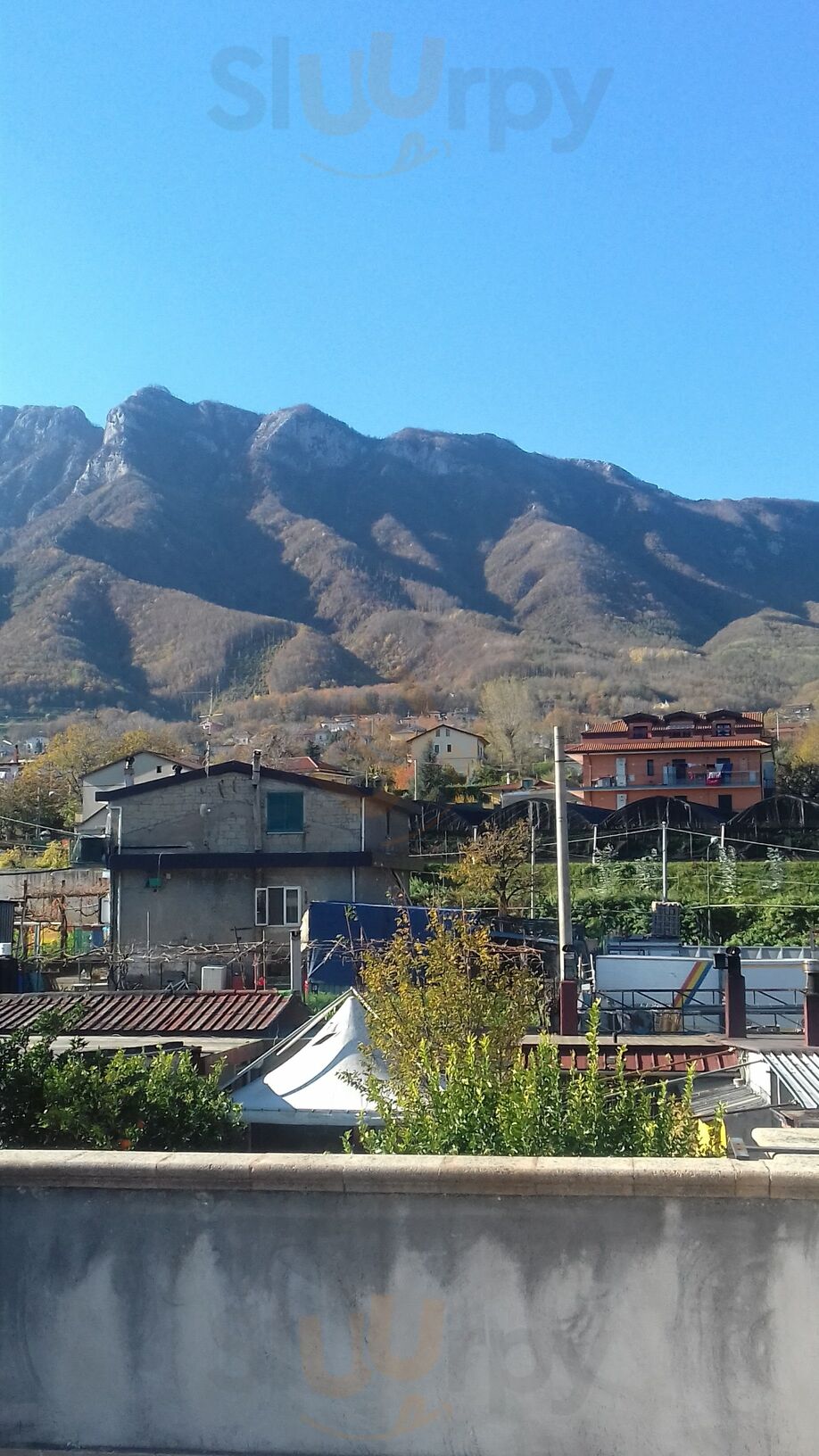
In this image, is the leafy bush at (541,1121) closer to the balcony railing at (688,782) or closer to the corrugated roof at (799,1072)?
the corrugated roof at (799,1072)

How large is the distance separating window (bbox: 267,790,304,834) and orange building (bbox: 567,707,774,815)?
42174 millimetres

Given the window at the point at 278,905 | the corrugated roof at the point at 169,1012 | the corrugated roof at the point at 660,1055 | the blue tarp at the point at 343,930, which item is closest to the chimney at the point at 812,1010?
the corrugated roof at the point at 660,1055

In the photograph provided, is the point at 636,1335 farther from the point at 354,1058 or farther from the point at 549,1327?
the point at 354,1058

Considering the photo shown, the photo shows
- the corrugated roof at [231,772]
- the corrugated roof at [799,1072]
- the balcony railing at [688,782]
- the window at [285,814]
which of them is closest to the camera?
the corrugated roof at [799,1072]

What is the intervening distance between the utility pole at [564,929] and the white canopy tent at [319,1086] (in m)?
5.52

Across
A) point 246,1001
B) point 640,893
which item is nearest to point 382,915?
point 246,1001

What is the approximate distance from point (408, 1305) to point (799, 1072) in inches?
371

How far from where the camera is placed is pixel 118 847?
3531cm

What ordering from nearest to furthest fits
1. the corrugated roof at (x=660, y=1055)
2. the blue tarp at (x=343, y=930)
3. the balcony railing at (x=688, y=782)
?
the corrugated roof at (x=660, y=1055), the blue tarp at (x=343, y=930), the balcony railing at (x=688, y=782)

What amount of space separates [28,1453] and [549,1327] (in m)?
2.03

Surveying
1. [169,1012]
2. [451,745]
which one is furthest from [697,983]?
[451,745]

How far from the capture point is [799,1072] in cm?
1280

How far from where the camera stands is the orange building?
75.9 meters

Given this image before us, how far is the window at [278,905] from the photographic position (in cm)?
3456
